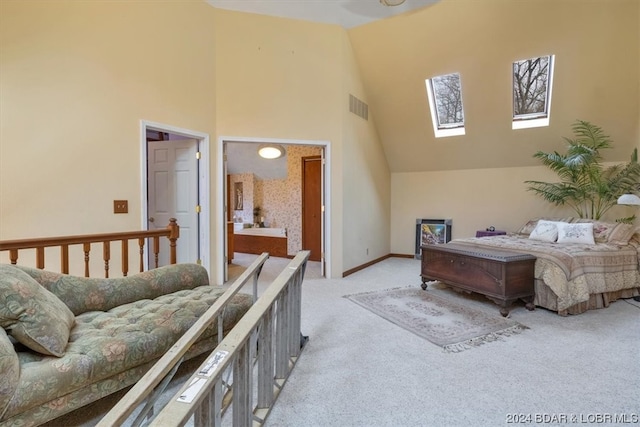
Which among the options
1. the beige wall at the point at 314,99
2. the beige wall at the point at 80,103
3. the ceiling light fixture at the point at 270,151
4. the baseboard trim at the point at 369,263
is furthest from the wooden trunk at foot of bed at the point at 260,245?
the beige wall at the point at 80,103

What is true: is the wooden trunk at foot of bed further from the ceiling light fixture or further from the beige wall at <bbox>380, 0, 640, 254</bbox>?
the beige wall at <bbox>380, 0, 640, 254</bbox>

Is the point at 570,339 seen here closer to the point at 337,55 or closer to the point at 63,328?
the point at 63,328

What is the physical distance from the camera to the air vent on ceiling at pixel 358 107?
5.39 meters

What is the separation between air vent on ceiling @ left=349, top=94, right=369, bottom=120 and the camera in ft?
17.7

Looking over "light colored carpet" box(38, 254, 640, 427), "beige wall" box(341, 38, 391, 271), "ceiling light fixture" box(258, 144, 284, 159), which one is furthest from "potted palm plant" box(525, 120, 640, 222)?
"ceiling light fixture" box(258, 144, 284, 159)

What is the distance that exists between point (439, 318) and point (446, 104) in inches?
151

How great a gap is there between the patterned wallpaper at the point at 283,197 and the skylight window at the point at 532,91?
3.36 m

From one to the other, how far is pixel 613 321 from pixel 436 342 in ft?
6.42

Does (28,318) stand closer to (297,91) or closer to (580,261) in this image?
(297,91)

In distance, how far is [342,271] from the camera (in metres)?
5.21

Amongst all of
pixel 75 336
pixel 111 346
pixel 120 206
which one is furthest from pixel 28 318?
pixel 120 206

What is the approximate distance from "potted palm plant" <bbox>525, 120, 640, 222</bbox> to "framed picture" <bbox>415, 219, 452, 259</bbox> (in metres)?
1.68

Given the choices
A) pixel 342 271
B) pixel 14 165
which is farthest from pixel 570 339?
pixel 14 165

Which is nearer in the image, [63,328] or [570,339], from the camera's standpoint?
[63,328]
